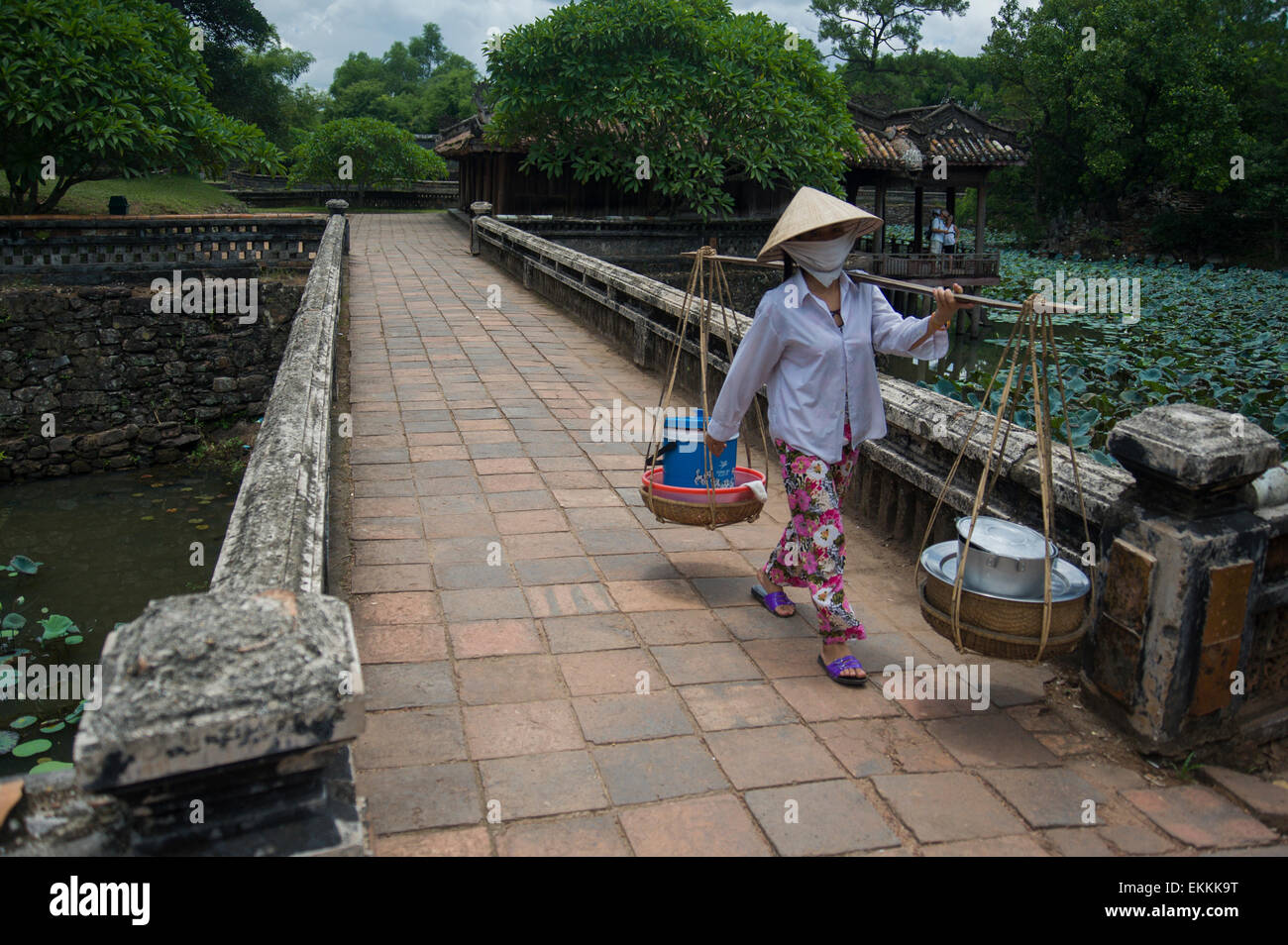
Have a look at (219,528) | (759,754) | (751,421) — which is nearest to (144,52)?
(219,528)

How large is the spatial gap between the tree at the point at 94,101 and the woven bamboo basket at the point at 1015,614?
1396 cm

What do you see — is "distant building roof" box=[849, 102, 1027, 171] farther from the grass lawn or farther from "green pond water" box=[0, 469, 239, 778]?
"green pond water" box=[0, 469, 239, 778]

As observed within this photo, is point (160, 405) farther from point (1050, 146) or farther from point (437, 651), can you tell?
point (1050, 146)

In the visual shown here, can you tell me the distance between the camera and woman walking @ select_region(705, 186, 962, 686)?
3592mm

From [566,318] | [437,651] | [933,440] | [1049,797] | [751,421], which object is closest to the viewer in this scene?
[1049,797]

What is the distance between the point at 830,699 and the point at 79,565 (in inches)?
391

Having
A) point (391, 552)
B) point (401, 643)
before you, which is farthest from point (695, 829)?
point (391, 552)

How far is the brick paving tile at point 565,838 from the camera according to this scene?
2.58 metres

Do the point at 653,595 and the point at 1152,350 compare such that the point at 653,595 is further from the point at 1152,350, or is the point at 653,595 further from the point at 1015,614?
the point at 1152,350

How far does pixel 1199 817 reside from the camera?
2.87 meters

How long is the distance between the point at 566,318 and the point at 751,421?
544cm

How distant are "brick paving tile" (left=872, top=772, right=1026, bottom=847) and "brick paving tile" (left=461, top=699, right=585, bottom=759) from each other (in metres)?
0.98

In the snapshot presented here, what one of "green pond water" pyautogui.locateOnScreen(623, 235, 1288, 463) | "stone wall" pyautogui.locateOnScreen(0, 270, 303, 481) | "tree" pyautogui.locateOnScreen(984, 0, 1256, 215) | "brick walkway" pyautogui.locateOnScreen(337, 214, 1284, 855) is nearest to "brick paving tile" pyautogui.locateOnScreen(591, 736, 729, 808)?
"brick walkway" pyautogui.locateOnScreen(337, 214, 1284, 855)
